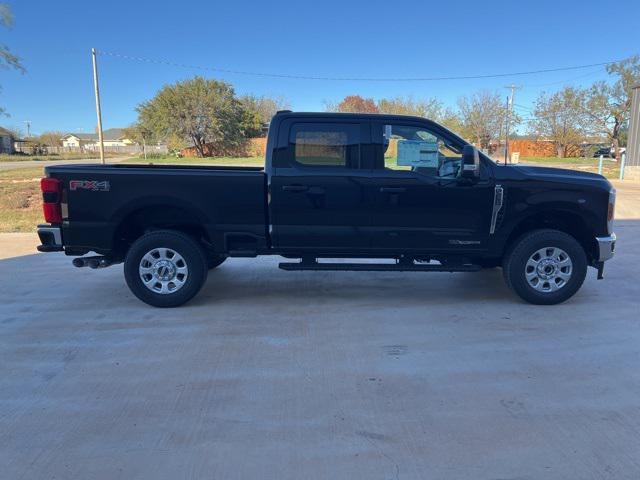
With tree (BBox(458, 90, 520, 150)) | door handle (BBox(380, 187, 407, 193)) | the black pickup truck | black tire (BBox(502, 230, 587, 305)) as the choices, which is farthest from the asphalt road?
tree (BBox(458, 90, 520, 150))

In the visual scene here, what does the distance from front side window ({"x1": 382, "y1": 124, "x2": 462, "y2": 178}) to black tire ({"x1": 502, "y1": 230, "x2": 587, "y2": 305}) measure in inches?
44.3

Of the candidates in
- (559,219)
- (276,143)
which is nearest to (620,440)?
(559,219)

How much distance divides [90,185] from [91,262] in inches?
34.0

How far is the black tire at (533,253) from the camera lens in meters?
5.45

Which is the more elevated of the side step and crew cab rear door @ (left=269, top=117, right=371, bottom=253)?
crew cab rear door @ (left=269, top=117, right=371, bottom=253)

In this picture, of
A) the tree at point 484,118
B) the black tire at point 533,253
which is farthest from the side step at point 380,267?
the tree at point 484,118

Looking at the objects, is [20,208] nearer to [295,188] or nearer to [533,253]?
[295,188]

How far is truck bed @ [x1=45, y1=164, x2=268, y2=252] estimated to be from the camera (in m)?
5.33

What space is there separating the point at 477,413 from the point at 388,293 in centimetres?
278

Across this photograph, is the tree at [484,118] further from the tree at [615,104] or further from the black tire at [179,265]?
the black tire at [179,265]

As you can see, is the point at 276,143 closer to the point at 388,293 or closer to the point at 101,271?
the point at 388,293

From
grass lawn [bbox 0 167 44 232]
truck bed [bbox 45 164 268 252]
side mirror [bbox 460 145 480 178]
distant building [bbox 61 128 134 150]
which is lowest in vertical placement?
grass lawn [bbox 0 167 44 232]

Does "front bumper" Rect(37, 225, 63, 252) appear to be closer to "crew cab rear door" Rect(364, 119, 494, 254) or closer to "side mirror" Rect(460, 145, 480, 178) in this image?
"crew cab rear door" Rect(364, 119, 494, 254)

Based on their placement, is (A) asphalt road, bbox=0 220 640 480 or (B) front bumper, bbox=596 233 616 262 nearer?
(A) asphalt road, bbox=0 220 640 480
